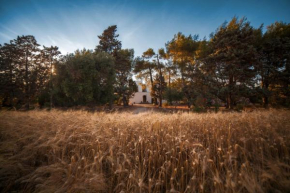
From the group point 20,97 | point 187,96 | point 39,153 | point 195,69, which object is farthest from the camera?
point 20,97

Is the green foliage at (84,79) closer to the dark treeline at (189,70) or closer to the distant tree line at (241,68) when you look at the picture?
the dark treeline at (189,70)

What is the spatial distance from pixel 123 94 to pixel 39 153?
810 inches

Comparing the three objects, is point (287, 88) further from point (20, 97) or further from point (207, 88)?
point (20, 97)

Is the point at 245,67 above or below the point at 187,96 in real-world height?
above

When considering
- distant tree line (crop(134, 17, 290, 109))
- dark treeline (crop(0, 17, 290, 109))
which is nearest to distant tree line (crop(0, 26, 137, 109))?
dark treeline (crop(0, 17, 290, 109))

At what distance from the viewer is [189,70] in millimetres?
15406

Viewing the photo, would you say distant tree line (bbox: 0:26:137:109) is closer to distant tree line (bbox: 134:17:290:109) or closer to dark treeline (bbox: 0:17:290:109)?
dark treeline (bbox: 0:17:290:109)

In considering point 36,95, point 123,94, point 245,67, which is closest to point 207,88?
point 245,67

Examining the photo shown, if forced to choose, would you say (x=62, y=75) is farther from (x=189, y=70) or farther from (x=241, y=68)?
(x=241, y=68)

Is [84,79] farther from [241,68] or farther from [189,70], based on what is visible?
[241,68]

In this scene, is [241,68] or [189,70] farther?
[189,70]

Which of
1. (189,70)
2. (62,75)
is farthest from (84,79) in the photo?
(189,70)

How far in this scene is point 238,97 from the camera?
1186 cm

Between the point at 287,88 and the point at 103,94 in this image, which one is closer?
the point at 287,88
